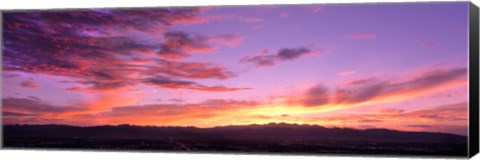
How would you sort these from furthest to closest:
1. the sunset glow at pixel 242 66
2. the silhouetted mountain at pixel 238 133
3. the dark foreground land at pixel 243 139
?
1. the silhouetted mountain at pixel 238 133
2. the dark foreground land at pixel 243 139
3. the sunset glow at pixel 242 66

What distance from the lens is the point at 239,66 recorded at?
51.5 feet

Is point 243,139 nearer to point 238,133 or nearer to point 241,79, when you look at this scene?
point 238,133

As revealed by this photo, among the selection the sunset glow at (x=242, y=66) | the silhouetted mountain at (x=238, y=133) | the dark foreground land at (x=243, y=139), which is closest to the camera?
the sunset glow at (x=242, y=66)

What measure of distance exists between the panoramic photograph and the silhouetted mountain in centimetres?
2

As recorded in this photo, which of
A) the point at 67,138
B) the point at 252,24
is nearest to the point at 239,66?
the point at 252,24

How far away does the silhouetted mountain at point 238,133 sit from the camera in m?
15.2

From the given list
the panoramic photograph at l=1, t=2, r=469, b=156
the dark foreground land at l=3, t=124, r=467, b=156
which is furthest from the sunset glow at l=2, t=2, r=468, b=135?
the dark foreground land at l=3, t=124, r=467, b=156

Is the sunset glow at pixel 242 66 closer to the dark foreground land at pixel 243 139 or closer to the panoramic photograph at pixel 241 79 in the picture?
the panoramic photograph at pixel 241 79

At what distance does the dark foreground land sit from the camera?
49.6 feet

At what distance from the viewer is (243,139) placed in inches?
616

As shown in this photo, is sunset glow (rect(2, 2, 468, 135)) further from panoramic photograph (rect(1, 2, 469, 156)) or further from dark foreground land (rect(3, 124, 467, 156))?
dark foreground land (rect(3, 124, 467, 156))

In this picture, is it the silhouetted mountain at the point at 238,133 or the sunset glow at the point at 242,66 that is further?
the silhouetted mountain at the point at 238,133

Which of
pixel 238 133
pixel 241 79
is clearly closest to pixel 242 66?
pixel 241 79

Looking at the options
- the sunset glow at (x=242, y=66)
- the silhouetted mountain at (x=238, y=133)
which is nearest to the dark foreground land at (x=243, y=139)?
the silhouetted mountain at (x=238, y=133)
